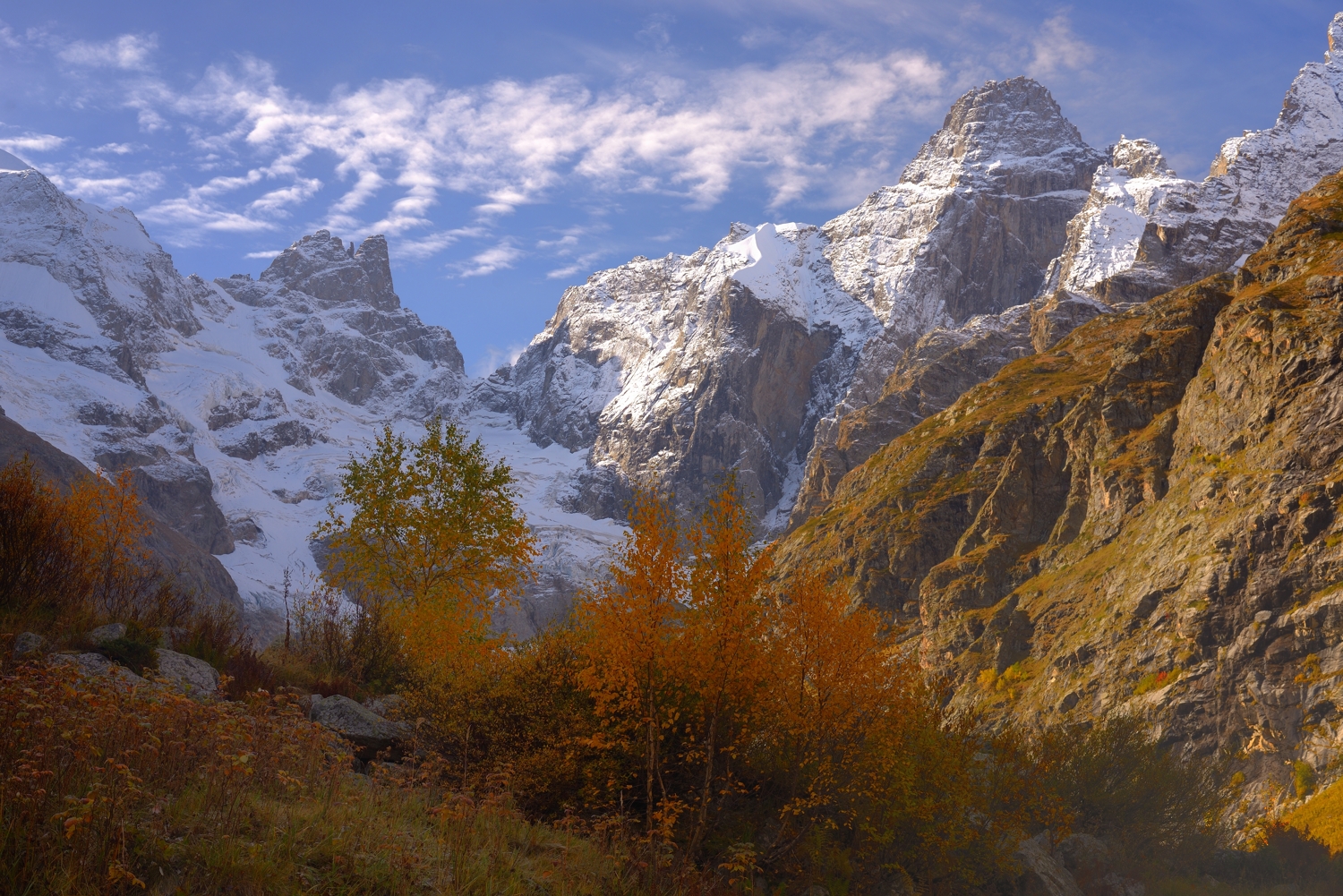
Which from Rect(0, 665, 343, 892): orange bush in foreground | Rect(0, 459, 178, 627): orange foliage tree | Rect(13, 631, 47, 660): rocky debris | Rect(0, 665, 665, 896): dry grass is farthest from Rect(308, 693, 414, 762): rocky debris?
Rect(0, 665, 343, 892): orange bush in foreground

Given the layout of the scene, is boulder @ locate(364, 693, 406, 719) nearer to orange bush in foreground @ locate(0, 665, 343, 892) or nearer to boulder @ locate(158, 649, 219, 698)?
boulder @ locate(158, 649, 219, 698)

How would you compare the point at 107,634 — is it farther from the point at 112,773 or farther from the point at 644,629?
the point at 644,629

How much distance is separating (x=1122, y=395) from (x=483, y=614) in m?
71.4

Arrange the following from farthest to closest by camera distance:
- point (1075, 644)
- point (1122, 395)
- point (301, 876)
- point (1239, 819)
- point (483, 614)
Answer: point (1122, 395) < point (1075, 644) < point (1239, 819) < point (483, 614) < point (301, 876)

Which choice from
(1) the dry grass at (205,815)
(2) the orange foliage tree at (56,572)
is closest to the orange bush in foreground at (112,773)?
(1) the dry grass at (205,815)

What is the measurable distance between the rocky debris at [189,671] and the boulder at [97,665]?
2.65 feet

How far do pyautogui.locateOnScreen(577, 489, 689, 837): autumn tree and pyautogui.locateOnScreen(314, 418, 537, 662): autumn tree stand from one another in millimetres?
13062

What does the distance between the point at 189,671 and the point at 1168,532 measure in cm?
6476

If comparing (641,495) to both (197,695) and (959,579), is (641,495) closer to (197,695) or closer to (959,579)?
(197,695)

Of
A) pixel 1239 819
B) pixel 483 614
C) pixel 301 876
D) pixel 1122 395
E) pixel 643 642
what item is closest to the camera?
pixel 301 876

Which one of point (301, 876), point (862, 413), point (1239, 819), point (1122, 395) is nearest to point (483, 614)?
point (301, 876)

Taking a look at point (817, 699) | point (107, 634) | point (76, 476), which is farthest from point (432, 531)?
point (76, 476)

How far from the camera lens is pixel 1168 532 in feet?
200

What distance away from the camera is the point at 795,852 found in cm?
1747
